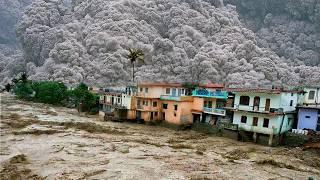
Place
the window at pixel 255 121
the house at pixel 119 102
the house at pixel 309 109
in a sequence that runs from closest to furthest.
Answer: the house at pixel 309 109 → the window at pixel 255 121 → the house at pixel 119 102

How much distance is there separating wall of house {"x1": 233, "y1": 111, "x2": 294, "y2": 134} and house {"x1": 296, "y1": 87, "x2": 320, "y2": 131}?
134 centimetres

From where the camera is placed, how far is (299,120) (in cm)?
4525

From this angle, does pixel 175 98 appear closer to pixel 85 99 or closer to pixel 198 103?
pixel 198 103

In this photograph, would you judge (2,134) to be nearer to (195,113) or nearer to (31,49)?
(195,113)

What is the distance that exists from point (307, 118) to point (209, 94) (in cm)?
1301

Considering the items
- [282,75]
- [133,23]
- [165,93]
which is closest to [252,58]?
[282,75]

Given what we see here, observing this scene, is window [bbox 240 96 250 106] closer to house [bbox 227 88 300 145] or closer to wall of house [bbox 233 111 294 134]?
house [bbox 227 88 300 145]

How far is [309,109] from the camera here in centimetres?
4412

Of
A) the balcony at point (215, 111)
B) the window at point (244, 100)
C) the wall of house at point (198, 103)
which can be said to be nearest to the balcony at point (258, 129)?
the window at point (244, 100)

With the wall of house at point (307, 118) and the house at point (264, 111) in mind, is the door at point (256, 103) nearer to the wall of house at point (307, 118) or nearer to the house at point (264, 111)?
the house at point (264, 111)

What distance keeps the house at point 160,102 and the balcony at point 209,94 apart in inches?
43.2

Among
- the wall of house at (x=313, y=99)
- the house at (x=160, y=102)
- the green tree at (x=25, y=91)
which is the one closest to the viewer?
the wall of house at (x=313, y=99)

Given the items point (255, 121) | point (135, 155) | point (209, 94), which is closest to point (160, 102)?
point (209, 94)

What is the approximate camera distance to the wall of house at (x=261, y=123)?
4309cm
